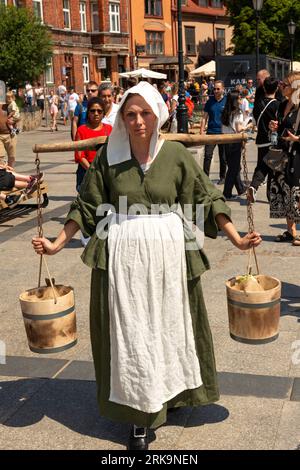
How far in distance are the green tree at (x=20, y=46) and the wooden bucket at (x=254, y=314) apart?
2595 cm

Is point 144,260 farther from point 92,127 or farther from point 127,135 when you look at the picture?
point 92,127

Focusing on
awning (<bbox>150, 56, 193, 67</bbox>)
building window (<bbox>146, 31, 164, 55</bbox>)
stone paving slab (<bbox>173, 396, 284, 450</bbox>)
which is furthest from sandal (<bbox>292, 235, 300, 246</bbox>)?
building window (<bbox>146, 31, 164, 55</bbox>)

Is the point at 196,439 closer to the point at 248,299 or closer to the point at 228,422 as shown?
the point at 228,422

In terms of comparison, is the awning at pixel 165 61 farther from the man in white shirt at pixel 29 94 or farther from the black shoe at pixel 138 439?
the black shoe at pixel 138 439

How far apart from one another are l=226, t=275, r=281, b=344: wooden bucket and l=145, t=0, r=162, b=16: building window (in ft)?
173

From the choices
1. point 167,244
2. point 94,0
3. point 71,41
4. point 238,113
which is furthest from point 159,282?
point 94,0

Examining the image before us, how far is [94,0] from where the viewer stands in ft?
154

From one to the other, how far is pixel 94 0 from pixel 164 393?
153ft

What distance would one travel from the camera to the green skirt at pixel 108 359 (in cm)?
347

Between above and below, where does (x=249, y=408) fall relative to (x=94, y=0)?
below

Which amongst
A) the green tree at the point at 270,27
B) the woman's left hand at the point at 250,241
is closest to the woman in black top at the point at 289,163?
the woman's left hand at the point at 250,241

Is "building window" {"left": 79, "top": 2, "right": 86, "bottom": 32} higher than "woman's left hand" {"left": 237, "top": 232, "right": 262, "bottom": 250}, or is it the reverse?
"building window" {"left": 79, "top": 2, "right": 86, "bottom": 32}

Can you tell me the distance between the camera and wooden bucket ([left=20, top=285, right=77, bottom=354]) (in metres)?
3.53

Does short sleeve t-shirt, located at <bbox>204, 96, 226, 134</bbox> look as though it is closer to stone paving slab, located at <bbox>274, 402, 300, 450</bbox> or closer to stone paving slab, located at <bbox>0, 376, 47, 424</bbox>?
stone paving slab, located at <bbox>0, 376, 47, 424</bbox>
